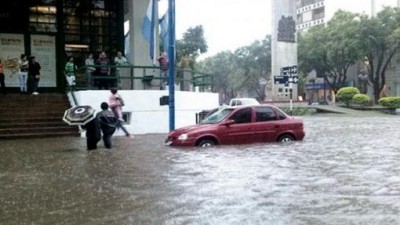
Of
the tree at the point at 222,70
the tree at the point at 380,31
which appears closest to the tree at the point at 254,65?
the tree at the point at 222,70

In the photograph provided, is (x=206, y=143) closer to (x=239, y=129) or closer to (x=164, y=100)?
(x=239, y=129)

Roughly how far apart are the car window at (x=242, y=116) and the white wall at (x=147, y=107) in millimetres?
5415

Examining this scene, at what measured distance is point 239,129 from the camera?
15.5m

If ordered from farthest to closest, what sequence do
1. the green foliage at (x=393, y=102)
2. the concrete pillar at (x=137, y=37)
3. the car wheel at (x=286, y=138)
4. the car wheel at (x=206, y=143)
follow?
the green foliage at (x=393, y=102) → the concrete pillar at (x=137, y=37) → the car wheel at (x=286, y=138) → the car wheel at (x=206, y=143)

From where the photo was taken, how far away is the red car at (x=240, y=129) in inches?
585

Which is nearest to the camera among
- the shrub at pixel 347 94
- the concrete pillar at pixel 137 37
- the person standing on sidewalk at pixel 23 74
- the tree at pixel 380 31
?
the person standing on sidewalk at pixel 23 74

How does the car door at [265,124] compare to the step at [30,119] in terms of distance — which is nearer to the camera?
the car door at [265,124]

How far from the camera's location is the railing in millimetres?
19969

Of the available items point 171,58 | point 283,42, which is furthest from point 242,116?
point 283,42

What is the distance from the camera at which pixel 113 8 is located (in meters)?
24.6

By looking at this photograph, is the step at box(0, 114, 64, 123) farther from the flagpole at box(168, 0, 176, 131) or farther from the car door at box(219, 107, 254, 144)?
the car door at box(219, 107, 254, 144)

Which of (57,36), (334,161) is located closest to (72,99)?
(57,36)

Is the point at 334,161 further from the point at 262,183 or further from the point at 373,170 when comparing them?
the point at 262,183

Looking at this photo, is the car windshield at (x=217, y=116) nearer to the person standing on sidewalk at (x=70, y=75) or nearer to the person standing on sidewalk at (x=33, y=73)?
the person standing on sidewalk at (x=70, y=75)
